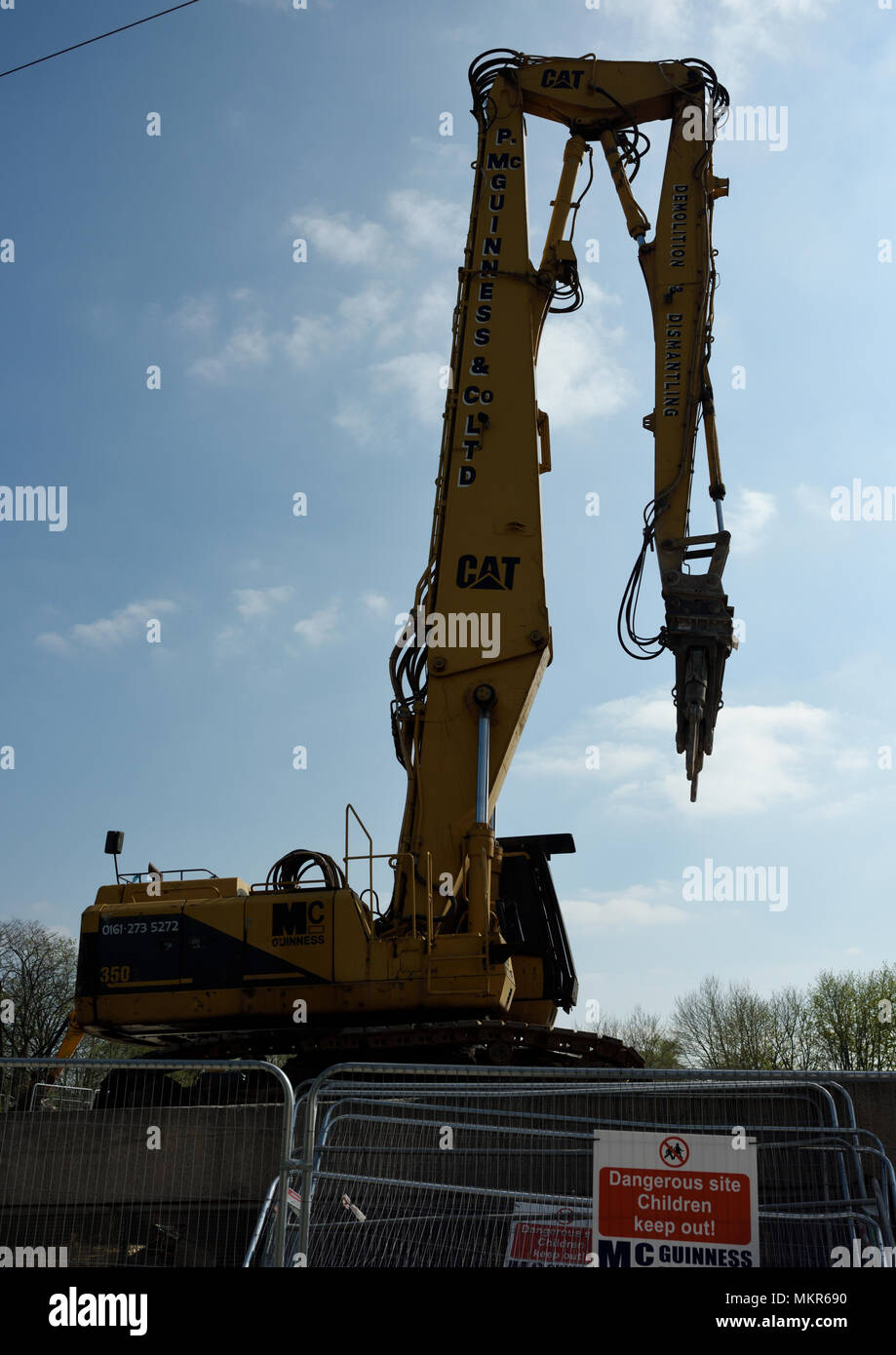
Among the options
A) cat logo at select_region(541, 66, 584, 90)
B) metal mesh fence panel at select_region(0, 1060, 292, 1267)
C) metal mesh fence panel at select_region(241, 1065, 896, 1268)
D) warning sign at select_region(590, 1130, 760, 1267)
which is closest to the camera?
warning sign at select_region(590, 1130, 760, 1267)

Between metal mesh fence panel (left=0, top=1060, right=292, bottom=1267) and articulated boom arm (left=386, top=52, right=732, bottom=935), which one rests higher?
A: articulated boom arm (left=386, top=52, right=732, bottom=935)

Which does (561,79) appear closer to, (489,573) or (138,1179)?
(489,573)

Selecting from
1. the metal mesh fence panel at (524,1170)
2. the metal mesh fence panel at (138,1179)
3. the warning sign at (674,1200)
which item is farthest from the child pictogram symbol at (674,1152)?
the metal mesh fence panel at (138,1179)

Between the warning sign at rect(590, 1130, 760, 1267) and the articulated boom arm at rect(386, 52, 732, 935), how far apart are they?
5007 millimetres

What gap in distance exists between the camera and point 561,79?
48.0 ft

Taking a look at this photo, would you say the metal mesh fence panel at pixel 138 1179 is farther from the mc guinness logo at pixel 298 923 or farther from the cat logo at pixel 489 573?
the cat logo at pixel 489 573

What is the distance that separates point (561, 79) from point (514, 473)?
18.2 feet

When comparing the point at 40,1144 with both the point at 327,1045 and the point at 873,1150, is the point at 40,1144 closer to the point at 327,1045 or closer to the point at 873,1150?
the point at 327,1045

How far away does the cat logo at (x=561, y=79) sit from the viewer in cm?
1459

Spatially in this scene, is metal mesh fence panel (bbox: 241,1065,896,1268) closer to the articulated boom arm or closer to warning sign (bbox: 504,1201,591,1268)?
warning sign (bbox: 504,1201,591,1268)

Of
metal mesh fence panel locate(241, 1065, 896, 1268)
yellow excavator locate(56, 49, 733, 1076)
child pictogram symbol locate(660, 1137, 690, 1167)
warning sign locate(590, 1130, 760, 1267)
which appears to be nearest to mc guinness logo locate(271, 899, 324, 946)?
yellow excavator locate(56, 49, 733, 1076)

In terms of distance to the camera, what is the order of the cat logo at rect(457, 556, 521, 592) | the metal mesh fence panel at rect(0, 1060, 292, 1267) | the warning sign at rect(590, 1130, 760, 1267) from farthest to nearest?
the cat logo at rect(457, 556, 521, 592) < the metal mesh fence panel at rect(0, 1060, 292, 1267) < the warning sign at rect(590, 1130, 760, 1267)

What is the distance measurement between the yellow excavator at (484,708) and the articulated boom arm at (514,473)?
0.02 metres

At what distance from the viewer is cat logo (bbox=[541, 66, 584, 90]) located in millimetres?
14594
